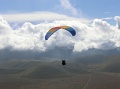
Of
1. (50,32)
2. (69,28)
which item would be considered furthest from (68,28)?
(50,32)

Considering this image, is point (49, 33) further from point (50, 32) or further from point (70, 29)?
point (70, 29)

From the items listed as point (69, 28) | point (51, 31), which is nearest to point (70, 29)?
point (69, 28)

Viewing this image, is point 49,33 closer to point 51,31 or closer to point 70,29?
point 51,31

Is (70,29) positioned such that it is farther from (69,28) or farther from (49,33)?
(49,33)

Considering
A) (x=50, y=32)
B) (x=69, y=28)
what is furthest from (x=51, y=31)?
(x=69, y=28)

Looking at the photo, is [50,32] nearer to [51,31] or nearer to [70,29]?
[51,31]
